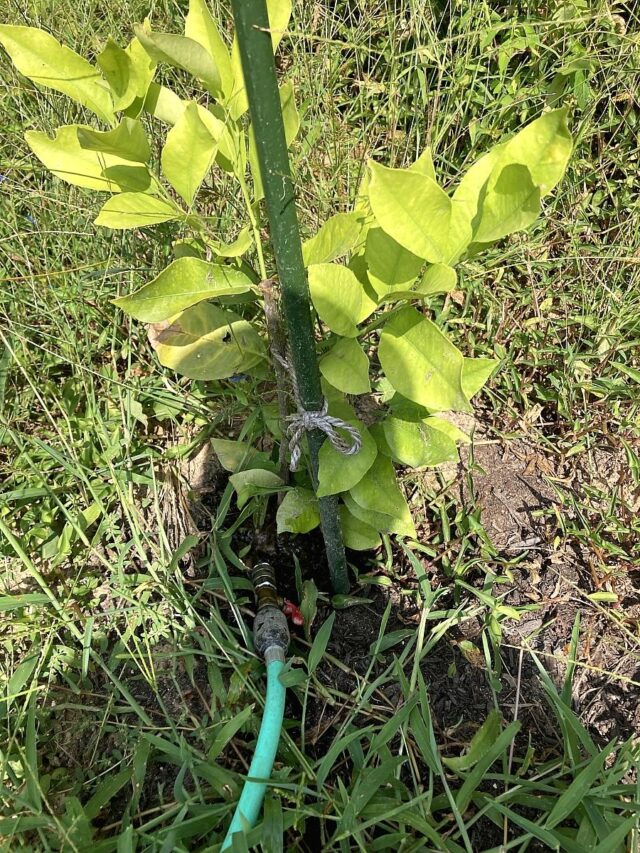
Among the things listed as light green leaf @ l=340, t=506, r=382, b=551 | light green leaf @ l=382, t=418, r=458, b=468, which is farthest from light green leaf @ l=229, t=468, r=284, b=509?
light green leaf @ l=382, t=418, r=458, b=468

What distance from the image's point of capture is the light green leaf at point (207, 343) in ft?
3.69

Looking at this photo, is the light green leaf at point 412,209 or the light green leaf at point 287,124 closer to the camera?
the light green leaf at point 412,209

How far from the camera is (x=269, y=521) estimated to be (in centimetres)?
148

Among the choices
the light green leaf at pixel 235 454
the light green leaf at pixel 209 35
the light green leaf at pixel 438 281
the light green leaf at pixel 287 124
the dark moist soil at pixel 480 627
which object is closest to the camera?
the light green leaf at pixel 438 281

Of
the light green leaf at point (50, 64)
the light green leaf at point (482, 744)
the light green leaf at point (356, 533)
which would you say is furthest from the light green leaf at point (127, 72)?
the light green leaf at point (482, 744)

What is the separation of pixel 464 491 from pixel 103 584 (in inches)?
34.7

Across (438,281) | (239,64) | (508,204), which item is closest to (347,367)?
(438,281)

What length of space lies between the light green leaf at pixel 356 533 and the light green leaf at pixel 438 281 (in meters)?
0.60

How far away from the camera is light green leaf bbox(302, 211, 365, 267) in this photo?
0.88 meters

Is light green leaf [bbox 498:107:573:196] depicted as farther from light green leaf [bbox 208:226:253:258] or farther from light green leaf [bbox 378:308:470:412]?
light green leaf [bbox 208:226:253:258]

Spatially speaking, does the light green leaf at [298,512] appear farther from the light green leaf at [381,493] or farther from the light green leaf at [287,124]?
the light green leaf at [287,124]

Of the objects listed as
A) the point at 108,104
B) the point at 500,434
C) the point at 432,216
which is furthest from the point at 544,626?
the point at 108,104

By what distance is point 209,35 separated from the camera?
0.89 meters

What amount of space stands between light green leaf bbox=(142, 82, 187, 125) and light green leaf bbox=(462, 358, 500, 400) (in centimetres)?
61
